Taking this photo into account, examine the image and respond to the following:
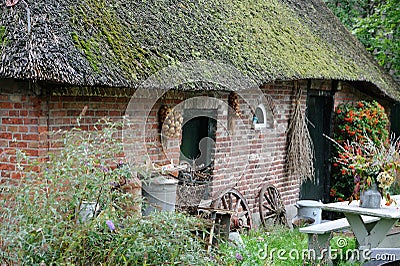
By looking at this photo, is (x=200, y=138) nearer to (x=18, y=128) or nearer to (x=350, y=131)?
(x=18, y=128)

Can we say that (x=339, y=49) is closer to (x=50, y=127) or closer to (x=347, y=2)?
(x=347, y=2)

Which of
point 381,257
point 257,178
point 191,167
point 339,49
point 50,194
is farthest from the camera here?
point 339,49

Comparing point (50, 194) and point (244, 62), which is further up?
point (244, 62)

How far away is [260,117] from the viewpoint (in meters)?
8.25

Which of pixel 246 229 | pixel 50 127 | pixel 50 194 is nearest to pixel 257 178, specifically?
pixel 246 229

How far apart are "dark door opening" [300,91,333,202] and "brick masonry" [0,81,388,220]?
0.73 ft

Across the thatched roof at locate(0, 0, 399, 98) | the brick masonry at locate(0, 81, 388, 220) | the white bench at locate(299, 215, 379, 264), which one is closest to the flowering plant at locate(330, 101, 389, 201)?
the brick masonry at locate(0, 81, 388, 220)

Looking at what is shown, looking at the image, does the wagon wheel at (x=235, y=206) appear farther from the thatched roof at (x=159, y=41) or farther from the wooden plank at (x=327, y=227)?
the thatched roof at (x=159, y=41)

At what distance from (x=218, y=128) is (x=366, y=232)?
2161 millimetres

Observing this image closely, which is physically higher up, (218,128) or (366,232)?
(218,128)

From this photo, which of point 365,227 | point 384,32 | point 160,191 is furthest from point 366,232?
point 384,32

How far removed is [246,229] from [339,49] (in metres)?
4.12

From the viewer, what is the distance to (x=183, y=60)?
607cm

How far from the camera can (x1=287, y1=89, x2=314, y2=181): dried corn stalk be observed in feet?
28.4
